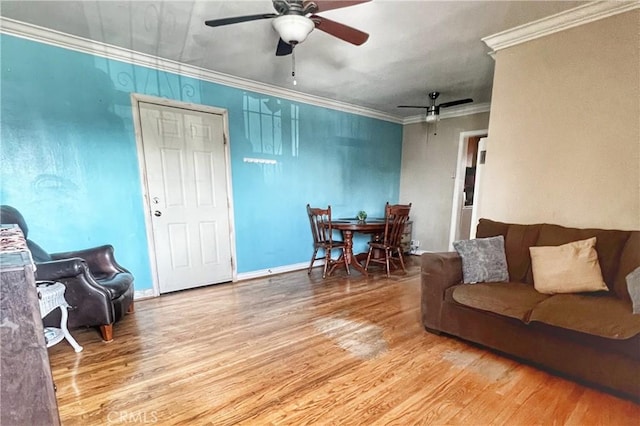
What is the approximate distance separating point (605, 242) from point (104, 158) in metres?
4.07

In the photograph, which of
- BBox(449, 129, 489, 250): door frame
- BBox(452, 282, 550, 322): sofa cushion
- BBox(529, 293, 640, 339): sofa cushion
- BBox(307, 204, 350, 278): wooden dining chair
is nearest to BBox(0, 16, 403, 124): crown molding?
BBox(307, 204, 350, 278): wooden dining chair

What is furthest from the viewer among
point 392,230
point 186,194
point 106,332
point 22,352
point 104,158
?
point 392,230

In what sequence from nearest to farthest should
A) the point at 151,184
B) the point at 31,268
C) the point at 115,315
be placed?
the point at 31,268, the point at 115,315, the point at 151,184

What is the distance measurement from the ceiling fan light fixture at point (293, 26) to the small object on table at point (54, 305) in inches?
84.5

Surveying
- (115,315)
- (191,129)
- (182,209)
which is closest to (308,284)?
(182,209)

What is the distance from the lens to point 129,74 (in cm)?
263

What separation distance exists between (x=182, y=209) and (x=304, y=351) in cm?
206

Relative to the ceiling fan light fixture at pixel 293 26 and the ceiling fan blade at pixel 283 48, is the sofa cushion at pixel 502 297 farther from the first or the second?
the ceiling fan blade at pixel 283 48

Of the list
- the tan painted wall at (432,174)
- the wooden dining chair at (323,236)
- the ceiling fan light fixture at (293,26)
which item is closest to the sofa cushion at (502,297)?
the wooden dining chair at (323,236)

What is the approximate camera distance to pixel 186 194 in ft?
10.0

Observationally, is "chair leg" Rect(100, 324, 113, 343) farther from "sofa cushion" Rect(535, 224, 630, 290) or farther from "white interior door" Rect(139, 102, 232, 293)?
"sofa cushion" Rect(535, 224, 630, 290)

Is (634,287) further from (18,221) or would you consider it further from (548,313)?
(18,221)

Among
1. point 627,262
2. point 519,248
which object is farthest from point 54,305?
point 627,262

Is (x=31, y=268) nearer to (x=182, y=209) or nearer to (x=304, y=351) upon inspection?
(x=304, y=351)
